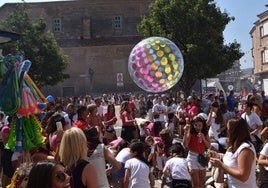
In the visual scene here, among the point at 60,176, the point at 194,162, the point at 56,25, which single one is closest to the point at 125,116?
the point at 194,162

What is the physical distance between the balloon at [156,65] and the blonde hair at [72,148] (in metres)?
5.87

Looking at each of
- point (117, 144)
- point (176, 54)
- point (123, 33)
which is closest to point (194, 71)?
point (176, 54)

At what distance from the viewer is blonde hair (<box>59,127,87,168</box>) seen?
14.5 ft

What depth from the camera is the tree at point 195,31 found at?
29.4 metres

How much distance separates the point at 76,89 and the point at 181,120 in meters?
43.0

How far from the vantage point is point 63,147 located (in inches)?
177

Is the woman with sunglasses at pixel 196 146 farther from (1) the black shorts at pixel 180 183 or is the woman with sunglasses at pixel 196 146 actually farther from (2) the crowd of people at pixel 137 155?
(1) the black shorts at pixel 180 183

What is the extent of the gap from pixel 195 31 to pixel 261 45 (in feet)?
83.5

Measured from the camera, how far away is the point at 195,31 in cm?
2992

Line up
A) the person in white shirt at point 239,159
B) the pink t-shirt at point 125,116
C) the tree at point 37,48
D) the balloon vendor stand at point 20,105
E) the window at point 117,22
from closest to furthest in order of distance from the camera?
the person in white shirt at point 239,159 → the balloon vendor stand at point 20,105 → the pink t-shirt at point 125,116 → the tree at point 37,48 → the window at point 117,22

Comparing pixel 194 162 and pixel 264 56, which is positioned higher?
pixel 264 56

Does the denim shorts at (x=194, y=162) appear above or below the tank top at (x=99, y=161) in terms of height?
below

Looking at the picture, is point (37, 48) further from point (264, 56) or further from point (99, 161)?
point (99, 161)

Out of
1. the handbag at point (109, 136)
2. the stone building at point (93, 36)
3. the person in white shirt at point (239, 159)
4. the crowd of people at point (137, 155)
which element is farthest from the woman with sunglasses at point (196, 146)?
the stone building at point (93, 36)
